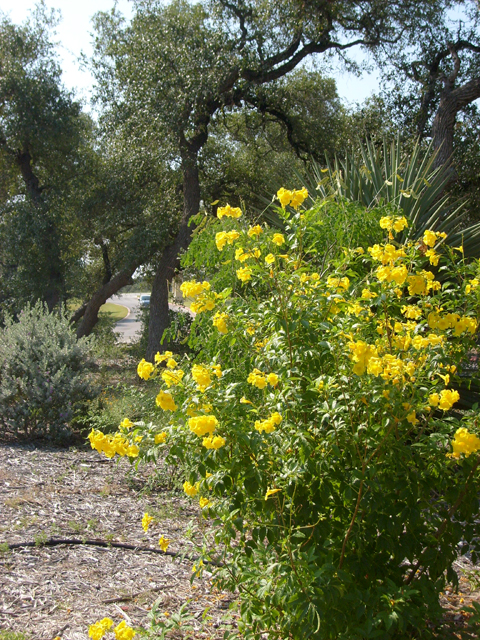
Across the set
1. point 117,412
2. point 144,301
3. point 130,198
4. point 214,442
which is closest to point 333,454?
point 214,442

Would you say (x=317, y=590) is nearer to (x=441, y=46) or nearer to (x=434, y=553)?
(x=434, y=553)

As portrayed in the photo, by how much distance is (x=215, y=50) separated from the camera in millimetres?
9672

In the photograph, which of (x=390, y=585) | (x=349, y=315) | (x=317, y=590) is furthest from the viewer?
(x=349, y=315)

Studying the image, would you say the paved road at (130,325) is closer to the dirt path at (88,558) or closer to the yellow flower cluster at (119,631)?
the dirt path at (88,558)

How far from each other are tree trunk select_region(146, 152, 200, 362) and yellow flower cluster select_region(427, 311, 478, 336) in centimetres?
873

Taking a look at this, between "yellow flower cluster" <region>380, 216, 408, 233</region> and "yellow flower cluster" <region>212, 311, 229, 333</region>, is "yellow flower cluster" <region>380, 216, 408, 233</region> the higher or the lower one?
the higher one

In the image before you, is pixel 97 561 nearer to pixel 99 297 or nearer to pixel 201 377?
pixel 201 377

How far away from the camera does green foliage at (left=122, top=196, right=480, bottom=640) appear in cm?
191

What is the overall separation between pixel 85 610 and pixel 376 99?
36.9ft

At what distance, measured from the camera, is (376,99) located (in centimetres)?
1181

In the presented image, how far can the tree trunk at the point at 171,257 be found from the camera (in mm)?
→ 10828

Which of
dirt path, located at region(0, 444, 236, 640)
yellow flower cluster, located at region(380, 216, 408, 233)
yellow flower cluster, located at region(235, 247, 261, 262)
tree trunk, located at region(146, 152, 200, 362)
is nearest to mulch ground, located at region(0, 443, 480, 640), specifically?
dirt path, located at region(0, 444, 236, 640)

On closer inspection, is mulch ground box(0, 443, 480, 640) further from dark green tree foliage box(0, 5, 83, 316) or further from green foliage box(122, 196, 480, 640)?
dark green tree foliage box(0, 5, 83, 316)

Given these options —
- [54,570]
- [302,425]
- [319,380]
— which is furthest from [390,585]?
[54,570]
